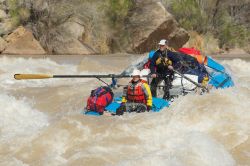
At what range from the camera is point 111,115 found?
26.4 ft

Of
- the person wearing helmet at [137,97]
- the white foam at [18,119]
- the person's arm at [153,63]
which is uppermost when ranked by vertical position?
the person's arm at [153,63]

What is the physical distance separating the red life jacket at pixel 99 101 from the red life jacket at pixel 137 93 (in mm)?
376

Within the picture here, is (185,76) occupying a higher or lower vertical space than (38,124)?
higher

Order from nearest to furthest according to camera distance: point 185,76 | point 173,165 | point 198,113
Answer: point 173,165 → point 198,113 → point 185,76

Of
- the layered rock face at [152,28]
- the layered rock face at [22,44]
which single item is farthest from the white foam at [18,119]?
the layered rock face at [152,28]

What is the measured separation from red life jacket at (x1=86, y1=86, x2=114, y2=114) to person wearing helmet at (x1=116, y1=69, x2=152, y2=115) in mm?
281

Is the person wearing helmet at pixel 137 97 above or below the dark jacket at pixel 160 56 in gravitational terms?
below

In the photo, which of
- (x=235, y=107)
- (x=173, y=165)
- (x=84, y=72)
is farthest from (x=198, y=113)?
(x=84, y=72)

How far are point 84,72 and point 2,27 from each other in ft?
24.0

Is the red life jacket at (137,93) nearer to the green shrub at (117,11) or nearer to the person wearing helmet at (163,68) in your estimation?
the person wearing helmet at (163,68)

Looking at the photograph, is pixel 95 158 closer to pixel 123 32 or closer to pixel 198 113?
pixel 198 113

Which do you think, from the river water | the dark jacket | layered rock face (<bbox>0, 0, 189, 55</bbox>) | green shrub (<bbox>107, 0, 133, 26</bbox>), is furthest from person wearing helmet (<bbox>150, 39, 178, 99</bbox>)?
green shrub (<bbox>107, 0, 133, 26</bbox>)

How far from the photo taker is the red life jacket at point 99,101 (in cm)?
820

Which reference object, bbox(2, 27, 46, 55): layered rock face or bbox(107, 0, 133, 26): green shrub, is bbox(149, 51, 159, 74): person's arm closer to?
bbox(2, 27, 46, 55): layered rock face
